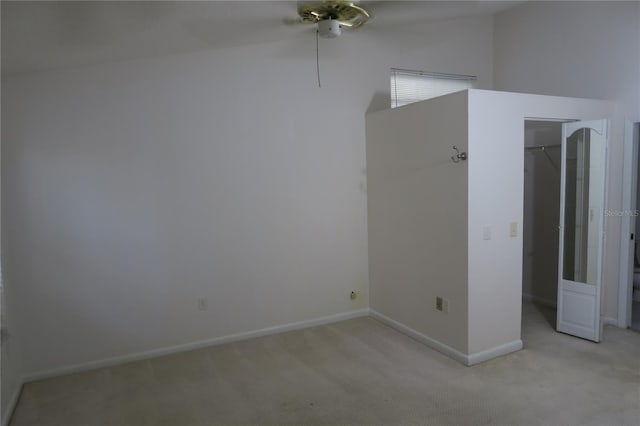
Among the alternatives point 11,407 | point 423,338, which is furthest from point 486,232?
point 11,407

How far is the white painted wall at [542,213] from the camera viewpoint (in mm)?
4531

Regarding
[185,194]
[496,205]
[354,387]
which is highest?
[185,194]

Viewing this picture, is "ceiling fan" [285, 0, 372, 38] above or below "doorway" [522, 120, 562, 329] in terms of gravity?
above

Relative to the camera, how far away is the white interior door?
11.7 feet

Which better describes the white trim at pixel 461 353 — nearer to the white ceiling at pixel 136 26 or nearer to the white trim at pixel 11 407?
the white ceiling at pixel 136 26

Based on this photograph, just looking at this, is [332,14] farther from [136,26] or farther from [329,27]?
[136,26]

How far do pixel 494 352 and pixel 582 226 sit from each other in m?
1.40

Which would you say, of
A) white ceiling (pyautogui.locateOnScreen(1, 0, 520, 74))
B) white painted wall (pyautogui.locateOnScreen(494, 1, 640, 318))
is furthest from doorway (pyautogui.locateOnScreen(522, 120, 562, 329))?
white ceiling (pyautogui.locateOnScreen(1, 0, 520, 74))

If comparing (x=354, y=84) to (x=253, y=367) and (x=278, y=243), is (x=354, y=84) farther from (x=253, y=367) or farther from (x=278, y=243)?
(x=253, y=367)

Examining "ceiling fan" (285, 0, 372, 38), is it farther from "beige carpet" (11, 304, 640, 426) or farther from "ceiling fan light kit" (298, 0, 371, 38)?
"beige carpet" (11, 304, 640, 426)

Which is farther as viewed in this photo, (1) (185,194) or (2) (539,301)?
(2) (539,301)

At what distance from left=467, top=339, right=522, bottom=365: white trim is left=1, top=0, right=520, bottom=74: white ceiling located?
268cm

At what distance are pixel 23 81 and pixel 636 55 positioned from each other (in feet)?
16.8

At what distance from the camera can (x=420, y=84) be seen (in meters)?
4.77
